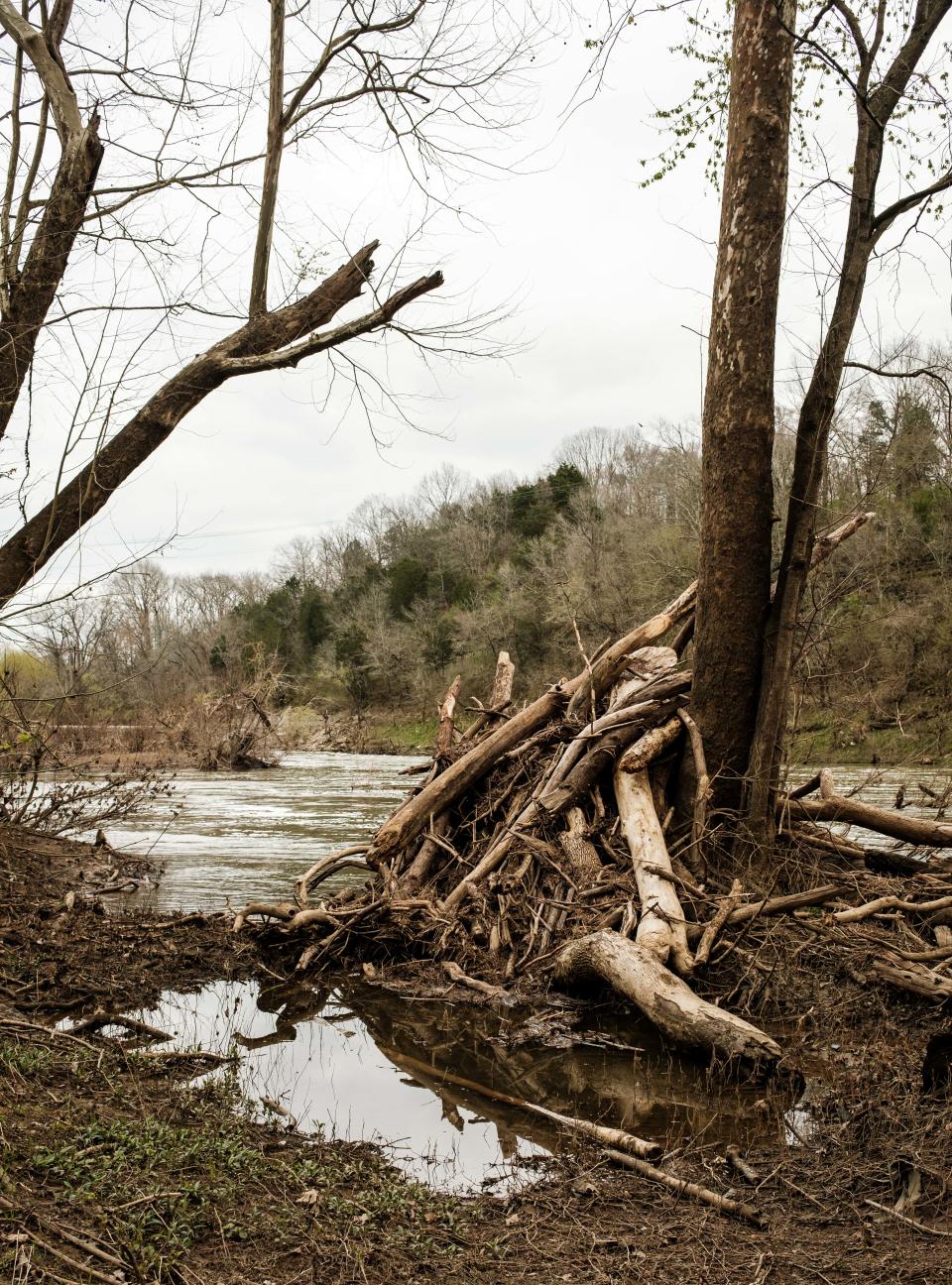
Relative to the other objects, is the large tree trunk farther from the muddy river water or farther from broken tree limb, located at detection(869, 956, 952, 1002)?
the muddy river water

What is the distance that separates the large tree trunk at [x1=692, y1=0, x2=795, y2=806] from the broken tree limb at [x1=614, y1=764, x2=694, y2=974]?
585 mm

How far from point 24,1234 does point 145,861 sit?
29.5 ft

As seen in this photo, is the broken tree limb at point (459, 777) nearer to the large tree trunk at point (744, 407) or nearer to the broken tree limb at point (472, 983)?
the broken tree limb at point (472, 983)

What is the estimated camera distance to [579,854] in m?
7.67

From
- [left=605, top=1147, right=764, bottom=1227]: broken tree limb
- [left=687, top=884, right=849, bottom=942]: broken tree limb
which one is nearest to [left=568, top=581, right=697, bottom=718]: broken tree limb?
[left=687, top=884, right=849, bottom=942]: broken tree limb

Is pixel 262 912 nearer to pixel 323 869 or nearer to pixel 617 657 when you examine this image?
pixel 323 869

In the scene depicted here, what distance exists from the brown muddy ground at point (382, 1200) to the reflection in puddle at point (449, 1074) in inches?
10.9

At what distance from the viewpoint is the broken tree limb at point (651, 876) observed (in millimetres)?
6070

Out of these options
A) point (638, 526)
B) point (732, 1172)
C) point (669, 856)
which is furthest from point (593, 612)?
point (732, 1172)

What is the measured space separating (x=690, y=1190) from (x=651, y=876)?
3.05m

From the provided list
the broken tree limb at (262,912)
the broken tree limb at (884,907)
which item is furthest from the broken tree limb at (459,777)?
the broken tree limb at (884,907)

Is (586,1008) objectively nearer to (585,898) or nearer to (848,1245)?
(585,898)

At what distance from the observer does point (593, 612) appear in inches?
1943

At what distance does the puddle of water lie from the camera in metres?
10.5
